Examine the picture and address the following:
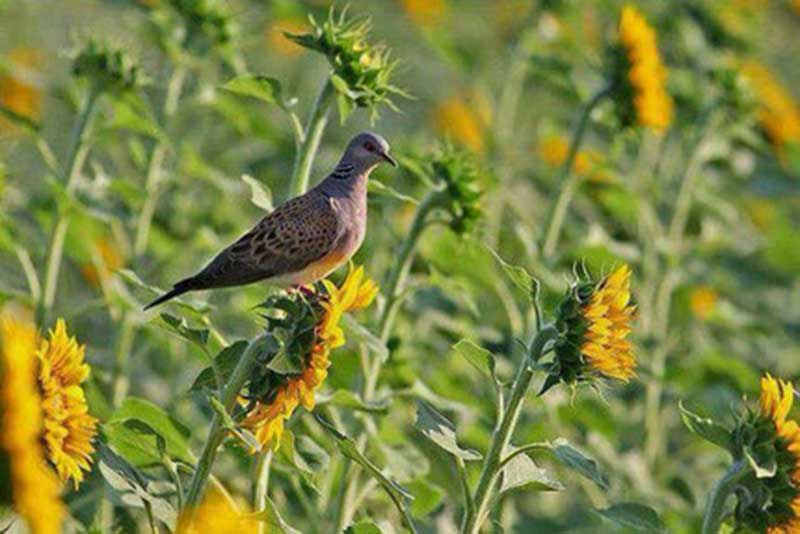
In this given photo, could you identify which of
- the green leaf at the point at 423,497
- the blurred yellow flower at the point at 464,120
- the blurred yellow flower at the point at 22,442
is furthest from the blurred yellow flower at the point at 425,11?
the blurred yellow flower at the point at 22,442

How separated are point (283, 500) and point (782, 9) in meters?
5.11

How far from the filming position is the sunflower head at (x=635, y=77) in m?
3.95

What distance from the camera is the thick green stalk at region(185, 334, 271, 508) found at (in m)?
2.30

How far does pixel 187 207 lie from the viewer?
13.8ft

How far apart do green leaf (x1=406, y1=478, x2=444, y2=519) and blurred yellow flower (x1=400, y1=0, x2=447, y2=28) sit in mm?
2730

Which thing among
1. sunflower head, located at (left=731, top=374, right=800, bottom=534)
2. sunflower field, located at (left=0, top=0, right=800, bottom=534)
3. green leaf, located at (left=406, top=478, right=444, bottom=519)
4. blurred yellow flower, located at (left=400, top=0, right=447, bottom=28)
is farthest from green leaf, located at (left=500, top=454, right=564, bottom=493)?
blurred yellow flower, located at (left=400, top=0, right=447, bottom=28)

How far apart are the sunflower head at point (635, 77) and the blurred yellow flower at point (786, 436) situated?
1618 mm

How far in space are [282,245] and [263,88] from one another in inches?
14.0

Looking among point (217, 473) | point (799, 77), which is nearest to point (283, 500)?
point (217, 473)

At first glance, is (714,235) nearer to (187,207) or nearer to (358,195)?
(187,207)

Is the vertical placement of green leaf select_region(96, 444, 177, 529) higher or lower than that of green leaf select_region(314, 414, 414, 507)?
lower

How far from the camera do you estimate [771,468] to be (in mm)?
2338

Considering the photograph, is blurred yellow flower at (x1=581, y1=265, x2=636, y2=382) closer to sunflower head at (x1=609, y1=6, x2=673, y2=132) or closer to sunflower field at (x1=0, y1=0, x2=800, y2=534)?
sunflower field at (x1=0, y1=0, x2=800, y2=534)

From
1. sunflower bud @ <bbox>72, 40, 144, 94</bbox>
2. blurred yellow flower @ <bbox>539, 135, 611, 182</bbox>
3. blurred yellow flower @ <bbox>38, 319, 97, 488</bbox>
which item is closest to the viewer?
blurred yellow flower @ <bbox>38, 319, 97, 488</bbox>
